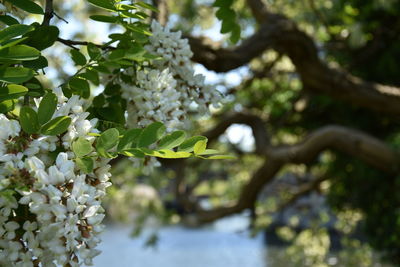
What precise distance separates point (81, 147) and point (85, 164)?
3 cm

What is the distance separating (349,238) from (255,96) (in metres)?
1.50

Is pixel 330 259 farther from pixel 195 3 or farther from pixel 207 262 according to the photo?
pixel 207 262

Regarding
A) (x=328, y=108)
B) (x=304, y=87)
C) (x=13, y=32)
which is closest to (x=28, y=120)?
(x=13, y=32)

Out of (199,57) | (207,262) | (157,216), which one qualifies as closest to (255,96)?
(157,216)

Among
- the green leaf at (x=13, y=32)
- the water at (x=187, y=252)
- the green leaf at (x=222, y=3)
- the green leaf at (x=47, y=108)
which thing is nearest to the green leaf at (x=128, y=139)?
the green leaf at (x=47, y=108)

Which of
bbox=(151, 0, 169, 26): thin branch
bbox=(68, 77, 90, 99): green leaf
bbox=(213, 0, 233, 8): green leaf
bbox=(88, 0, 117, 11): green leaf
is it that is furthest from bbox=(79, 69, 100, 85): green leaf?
bbox=(151, 0, 169, 26): thin branch

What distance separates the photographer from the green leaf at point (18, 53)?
0.81m

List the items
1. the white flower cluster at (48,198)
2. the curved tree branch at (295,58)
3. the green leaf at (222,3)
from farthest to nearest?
the curved tree branch at (295,58) < the green leaf at (222,3) < the white flower cluster at (48,198)

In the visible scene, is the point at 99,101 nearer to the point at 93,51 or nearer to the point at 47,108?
the point at 93,51

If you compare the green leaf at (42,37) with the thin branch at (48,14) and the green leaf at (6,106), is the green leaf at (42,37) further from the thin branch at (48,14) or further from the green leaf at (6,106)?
the green leaf at (6,106)

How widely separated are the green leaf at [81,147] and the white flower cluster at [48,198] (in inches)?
0.4

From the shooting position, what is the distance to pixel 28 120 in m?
0.79

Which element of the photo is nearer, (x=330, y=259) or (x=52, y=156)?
(x=52, y=156)

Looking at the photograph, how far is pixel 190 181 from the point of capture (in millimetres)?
6043
